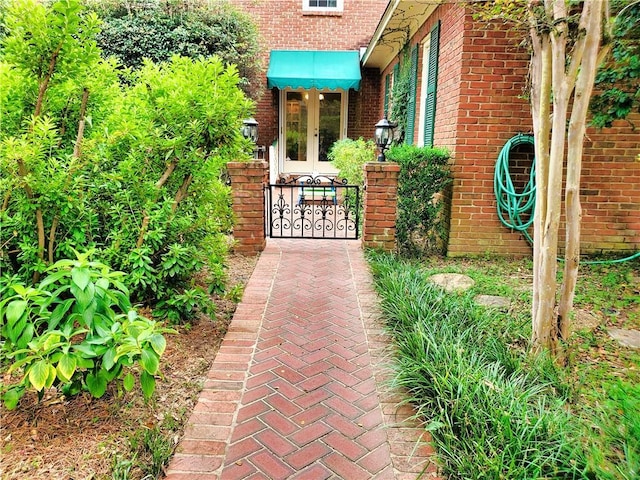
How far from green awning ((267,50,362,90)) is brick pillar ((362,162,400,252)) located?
259 inches

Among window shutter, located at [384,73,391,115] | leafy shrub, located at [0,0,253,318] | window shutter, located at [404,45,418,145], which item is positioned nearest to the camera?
leafy shrub, located at [0,0,253,318]

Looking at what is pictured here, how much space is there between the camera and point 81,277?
1840 millimetres

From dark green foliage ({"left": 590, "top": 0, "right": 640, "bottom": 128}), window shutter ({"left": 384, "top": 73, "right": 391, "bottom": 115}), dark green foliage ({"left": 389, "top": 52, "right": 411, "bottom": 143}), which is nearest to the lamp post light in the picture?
dark green foliage ({"left": 590, "top": 0, "right": 640, "bottom": 128})

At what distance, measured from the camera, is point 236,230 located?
5512mm

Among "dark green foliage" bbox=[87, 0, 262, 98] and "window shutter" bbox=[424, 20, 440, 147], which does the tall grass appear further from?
"dark green foliage" bbox=[87, 0, 262, 98]

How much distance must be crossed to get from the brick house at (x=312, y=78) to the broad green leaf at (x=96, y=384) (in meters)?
9.35

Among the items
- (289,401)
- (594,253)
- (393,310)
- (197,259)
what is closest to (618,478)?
(289,401)

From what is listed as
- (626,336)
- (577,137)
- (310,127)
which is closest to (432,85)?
(577,137)

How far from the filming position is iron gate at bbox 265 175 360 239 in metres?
6.16

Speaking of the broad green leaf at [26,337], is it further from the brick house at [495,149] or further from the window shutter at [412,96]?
the window shutter at [412,96]

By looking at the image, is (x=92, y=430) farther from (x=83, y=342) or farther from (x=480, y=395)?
(x=480, y=395)

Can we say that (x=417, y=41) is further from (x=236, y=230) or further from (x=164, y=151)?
(x=164, y=151)

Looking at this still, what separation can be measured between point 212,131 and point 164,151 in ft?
1.16

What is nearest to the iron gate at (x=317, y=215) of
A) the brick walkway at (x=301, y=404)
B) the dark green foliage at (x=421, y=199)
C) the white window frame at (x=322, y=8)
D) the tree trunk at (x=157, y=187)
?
the dark green foliage at (x=421, y=199)
